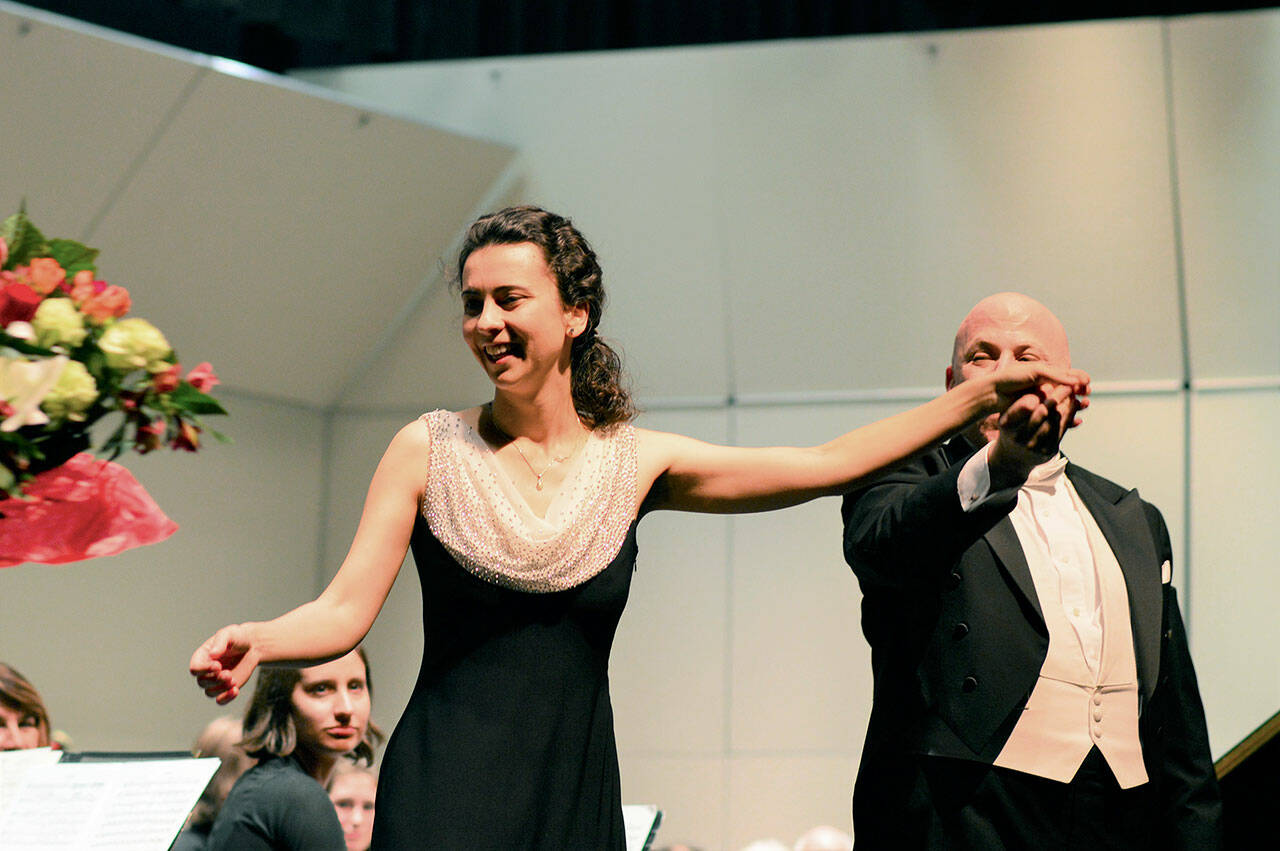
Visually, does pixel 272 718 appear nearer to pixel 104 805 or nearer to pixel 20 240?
pixel 104 805

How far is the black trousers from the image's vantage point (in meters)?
2.20

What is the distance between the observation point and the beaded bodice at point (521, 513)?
6.23ft

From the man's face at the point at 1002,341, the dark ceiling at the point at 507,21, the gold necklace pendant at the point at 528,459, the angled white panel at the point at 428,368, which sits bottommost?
the gold necklace pendant at the point at 528,459

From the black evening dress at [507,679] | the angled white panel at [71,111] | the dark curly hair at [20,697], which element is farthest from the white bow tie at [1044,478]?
the angled white panel at [71,111]

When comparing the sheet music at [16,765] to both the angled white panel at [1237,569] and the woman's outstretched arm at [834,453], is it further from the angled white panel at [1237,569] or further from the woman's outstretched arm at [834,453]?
the angled white panel at [1237,569]

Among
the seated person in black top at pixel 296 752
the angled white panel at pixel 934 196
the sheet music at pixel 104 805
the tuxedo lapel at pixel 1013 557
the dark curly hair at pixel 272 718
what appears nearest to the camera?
the tuxedo lapel at pixel 1013 557

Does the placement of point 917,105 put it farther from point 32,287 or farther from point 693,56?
point 32,287

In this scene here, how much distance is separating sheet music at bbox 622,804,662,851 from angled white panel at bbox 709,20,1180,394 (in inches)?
118

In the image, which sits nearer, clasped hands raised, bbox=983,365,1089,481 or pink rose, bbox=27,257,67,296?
pink rose, bbox=27,257,67,296

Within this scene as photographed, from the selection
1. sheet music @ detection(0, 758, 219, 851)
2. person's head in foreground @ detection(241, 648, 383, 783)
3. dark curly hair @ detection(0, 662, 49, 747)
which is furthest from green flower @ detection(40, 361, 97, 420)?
dark curly hair @ detection(0, 662, 49, 747)

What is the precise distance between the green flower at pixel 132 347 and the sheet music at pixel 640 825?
160cm

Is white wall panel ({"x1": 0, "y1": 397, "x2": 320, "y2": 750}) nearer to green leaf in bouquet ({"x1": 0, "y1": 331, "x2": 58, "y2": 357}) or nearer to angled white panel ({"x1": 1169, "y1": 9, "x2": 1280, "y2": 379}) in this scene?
angled white panel ({"x1": 1169, "y1": 9, "x2": 1280, "y2": 379})

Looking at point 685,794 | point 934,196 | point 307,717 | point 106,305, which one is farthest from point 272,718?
point 934,196

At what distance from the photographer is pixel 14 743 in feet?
11.5
